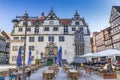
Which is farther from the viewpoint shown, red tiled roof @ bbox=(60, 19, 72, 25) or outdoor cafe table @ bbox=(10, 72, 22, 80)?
red tiled roof @ bbox=(60, 19, 72, 25)

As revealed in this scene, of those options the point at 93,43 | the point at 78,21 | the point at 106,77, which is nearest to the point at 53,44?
the point at 78,21

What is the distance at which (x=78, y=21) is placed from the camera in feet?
162

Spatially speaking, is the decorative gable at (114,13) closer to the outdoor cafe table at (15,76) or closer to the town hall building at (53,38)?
the town hall building at (53,38)

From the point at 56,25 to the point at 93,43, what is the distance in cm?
5148

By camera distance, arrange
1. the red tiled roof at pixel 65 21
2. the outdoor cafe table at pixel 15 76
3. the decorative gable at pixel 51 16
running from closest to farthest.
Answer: the outdoor cafe table at pixel 15 76 → the decorative gable at pixel 51 16 → the red tiled roof at pixel 65 21

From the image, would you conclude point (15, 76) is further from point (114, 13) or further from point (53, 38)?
point (114, 13)

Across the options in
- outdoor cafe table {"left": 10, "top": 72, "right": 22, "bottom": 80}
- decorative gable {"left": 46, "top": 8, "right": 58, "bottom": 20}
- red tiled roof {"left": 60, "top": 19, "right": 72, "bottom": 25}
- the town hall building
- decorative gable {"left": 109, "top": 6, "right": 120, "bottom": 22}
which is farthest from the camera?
decorative gable {"left": 109, "top": 6, "right": 120, "bottom": 22}

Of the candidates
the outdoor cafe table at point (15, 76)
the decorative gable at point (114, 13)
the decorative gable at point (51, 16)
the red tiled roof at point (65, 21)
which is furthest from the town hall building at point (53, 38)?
the outdoor cafe table at point (15, 76)

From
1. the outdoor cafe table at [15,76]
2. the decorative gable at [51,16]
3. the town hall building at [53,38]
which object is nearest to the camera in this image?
the outdoor cafe table at [15,76]

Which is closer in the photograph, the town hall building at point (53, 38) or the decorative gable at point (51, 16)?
the town hall building at point (53, 38)

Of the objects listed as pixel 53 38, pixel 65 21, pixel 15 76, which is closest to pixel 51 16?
pixel 65 21

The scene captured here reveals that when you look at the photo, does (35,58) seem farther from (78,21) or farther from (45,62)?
(78,21)

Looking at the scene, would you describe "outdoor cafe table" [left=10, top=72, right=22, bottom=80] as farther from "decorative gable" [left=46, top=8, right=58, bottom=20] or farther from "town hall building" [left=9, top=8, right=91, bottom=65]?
"decorative gable" [left=46, top=8, right=58, bottom=20]

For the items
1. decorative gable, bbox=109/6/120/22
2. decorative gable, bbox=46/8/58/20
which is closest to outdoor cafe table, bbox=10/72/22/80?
decorative gable, bbox=46/8/58/20
